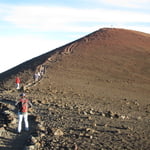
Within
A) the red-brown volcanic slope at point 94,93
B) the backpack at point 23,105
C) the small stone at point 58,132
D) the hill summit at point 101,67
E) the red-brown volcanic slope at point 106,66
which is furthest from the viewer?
the hill summit at point 101,67

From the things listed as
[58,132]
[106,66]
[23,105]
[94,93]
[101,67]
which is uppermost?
[106,66]

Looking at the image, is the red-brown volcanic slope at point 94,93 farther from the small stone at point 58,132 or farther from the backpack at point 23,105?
the backpack at point 23,105

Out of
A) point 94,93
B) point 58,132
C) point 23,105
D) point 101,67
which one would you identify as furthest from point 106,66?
point 58,132

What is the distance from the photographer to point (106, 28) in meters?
56.7

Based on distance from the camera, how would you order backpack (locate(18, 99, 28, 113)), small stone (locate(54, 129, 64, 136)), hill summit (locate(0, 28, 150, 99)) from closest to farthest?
small stone (locate(54, 129, 64, 136))
backpack (locate(18, 99, 28, 113))
hill summit (locate(0, 28, 150, 99))

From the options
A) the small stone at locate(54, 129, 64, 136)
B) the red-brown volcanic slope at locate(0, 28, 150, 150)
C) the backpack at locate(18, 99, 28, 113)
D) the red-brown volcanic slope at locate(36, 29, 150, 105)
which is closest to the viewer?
the red-brown volcanic slope at locate(0, 28, 150, 150)

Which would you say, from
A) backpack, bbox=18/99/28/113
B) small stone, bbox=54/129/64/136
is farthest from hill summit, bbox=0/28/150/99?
small stone, bbox=54/129/64/136

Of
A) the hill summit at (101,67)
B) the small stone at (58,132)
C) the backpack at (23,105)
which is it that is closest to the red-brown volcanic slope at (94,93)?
the hill summit at (101,67)

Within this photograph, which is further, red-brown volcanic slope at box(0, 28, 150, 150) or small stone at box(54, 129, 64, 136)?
small stone at box(54, 129, 64, 136)

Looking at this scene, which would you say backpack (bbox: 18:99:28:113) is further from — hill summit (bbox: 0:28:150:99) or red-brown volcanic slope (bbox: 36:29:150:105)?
hill summit (bbox: 0:28:150:99)

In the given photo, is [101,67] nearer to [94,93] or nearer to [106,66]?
[106,66]

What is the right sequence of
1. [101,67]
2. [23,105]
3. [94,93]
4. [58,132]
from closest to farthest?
[58,132], [23,105], [94,93], [101,67]

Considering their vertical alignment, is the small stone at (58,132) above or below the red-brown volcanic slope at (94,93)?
below

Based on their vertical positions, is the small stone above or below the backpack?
below
